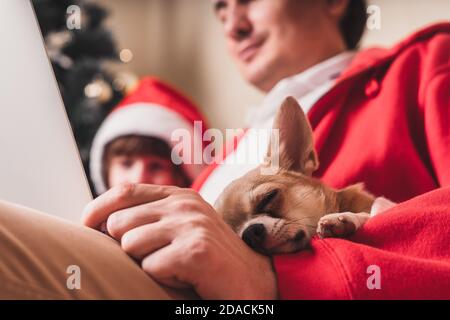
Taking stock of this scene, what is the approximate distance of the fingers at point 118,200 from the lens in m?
0.66

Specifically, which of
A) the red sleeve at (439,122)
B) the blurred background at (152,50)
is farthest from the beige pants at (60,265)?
the blurred background at (152,50)

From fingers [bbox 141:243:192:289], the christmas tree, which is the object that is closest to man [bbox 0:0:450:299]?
fingers [bbox 141:243:192:289]

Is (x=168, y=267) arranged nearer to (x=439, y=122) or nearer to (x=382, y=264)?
(x=382, y=264)

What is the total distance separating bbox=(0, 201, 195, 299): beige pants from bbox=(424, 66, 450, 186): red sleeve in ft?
2.07

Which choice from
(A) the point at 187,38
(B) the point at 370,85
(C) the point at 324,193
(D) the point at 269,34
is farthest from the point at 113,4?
(C) the point at 324,193

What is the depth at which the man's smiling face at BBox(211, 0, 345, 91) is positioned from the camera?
4.62 ft

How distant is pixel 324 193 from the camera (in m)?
1.01

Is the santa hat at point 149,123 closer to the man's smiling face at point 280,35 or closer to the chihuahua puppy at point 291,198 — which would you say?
the man's smiling face at point 280,35

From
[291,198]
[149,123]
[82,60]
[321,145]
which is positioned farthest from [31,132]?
[82,60]

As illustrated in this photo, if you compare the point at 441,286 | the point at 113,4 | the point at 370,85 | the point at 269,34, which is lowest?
the point at 441,286

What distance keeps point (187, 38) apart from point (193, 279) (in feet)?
9.47

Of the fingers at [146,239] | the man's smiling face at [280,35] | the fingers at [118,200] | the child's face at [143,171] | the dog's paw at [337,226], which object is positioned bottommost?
the child's face at [143,171]

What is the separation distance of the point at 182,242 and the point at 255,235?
→ 0.65ft
